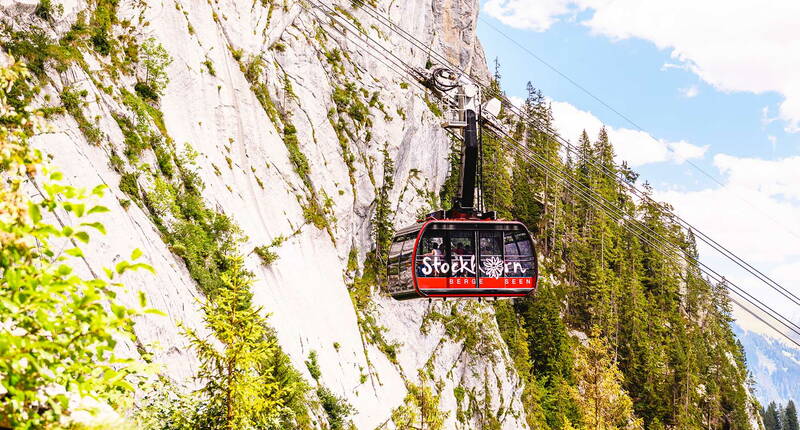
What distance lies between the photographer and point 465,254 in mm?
19094

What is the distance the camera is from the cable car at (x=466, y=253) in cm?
1856

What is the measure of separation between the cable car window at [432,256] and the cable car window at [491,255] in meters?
1.35

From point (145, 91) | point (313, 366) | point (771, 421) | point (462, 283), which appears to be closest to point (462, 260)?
point (462, 283)

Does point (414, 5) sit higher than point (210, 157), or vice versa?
point (414, 5)

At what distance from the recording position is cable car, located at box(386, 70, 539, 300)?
18.6m

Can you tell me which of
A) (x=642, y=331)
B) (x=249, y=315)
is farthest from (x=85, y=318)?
(x=642, y=331)

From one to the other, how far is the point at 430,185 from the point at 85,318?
44.2 metres

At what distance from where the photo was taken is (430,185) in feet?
157

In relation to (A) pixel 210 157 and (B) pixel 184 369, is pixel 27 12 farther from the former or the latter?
(B) pixel 184 369

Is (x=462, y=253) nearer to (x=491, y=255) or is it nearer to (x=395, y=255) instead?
(x=491, y=255)

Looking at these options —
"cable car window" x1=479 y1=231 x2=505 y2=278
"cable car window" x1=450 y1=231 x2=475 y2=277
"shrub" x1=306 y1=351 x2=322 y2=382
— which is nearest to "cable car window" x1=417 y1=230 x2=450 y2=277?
"cable car window" x1=450 y1=231 x2=475 y2=277

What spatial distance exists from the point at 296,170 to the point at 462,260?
1725cm

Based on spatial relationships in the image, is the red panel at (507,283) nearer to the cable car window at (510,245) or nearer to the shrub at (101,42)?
the cable car window at (510,245)

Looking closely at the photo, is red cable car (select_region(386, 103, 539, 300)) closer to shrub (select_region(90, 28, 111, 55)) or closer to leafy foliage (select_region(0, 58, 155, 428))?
shrub (select_region(90, 28, 111, 55))
